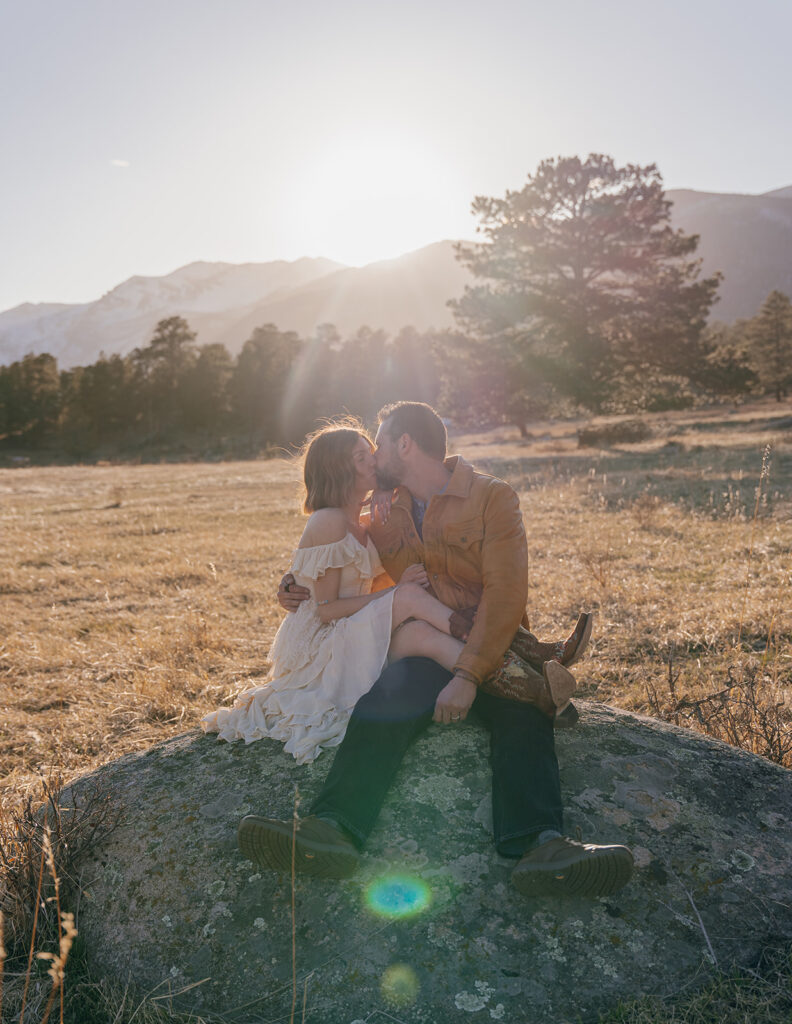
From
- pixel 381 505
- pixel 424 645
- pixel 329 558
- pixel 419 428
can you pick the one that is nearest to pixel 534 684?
pixel 424 645

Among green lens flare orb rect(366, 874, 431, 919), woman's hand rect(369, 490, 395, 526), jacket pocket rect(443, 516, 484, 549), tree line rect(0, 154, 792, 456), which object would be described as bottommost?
green lens flare orb rect(366, 874, 431, 919)

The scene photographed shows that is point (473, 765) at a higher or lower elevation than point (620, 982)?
higher

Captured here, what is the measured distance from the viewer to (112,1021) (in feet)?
7.09

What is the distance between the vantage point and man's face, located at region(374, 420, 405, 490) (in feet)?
12.1

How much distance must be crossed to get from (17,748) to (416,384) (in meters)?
57.3

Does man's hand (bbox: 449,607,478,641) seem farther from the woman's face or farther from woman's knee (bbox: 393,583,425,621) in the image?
the woman's face

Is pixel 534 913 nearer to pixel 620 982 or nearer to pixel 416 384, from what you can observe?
pixel 620 982

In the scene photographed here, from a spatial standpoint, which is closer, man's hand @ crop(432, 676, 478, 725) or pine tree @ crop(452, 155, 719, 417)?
man's hand @ crop(432, 676, 478, 725)

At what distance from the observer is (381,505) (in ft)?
12.6

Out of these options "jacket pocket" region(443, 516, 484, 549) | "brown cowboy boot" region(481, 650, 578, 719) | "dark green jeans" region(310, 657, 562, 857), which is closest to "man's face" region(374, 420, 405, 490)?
"jacket pocket" region(443, 516, 484, 549)

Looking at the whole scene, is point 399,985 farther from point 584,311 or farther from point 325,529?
point 584,311

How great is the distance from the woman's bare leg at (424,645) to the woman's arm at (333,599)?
0.99 feet

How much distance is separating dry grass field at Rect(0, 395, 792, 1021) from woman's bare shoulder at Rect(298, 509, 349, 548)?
1678mm

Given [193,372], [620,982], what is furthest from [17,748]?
[193,372]
